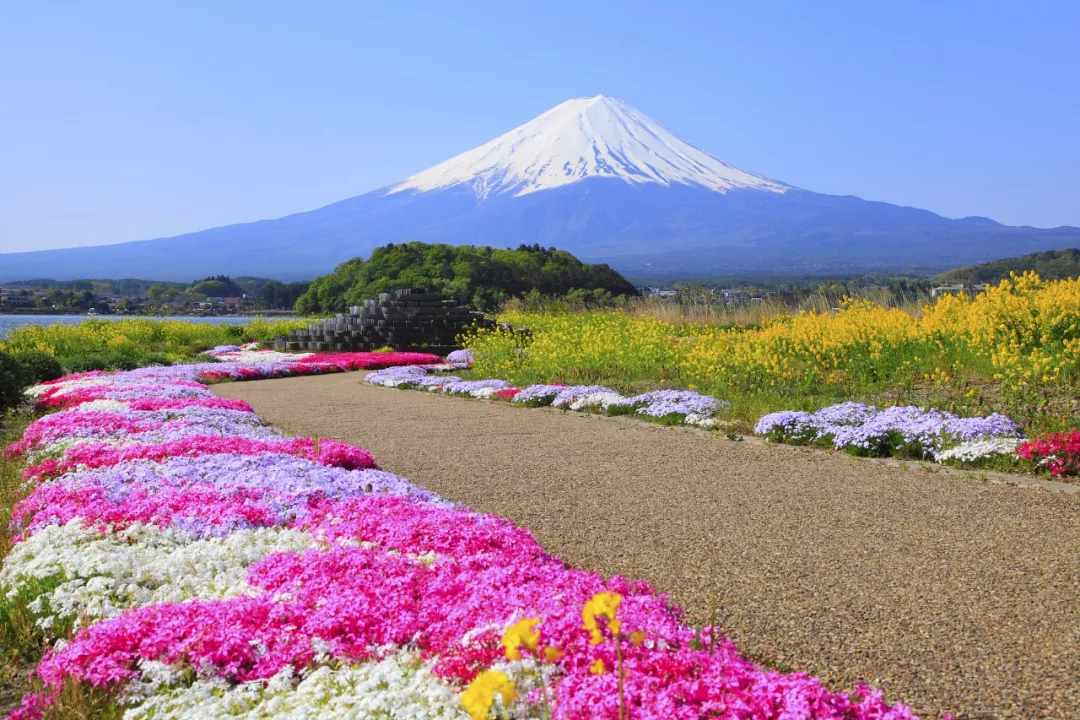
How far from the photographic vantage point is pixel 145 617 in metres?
3.69

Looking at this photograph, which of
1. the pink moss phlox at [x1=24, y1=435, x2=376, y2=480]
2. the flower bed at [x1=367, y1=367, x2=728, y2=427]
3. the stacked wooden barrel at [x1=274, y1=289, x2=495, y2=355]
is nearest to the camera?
the pink moss phlox at [x1=24, y1=435, x2=376, y2=480]

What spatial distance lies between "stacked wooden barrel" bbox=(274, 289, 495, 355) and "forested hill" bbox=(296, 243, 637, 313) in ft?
34.2

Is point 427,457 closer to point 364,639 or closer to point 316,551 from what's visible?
point 316,551

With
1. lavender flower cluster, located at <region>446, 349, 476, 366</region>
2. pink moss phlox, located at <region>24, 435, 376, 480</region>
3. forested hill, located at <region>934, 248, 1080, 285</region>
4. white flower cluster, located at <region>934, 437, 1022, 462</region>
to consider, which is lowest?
lavender flower cluster, located at <region>446, 349, 476, 366</region>

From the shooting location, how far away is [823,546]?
17.8ft

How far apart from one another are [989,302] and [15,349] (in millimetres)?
20065

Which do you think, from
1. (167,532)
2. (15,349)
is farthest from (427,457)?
(15,349)

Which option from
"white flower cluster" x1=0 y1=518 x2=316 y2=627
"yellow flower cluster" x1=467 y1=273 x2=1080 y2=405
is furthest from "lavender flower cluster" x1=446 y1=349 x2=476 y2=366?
"white flower cluster" x1=0 y1=518 x2=316 y2=627

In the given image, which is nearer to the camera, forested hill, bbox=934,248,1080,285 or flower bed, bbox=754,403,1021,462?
flower bed, bbox=754,403,1021,462

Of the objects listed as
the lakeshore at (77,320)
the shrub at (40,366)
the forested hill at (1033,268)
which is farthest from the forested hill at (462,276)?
the shrub at (40,366)

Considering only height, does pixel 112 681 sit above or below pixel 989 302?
below

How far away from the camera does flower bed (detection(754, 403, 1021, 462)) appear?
7.77 metres

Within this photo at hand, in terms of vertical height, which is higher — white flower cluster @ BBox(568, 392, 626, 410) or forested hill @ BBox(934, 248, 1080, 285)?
forested hill @ BBox(934, 248, 1080, 285)

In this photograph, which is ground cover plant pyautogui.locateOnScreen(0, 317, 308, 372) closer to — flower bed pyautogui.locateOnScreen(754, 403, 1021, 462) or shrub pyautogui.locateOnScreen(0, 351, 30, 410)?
shrub pyautogui.locateOnScreen(0, 351, 30, 410)
